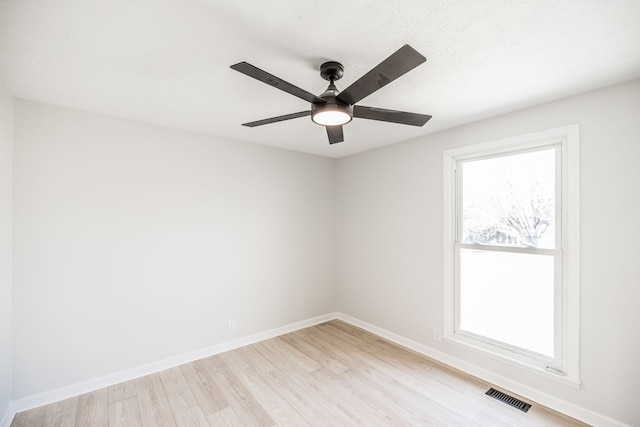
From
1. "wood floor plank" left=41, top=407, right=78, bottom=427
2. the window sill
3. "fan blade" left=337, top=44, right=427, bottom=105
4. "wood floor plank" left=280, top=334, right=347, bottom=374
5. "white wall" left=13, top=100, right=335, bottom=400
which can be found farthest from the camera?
"wood floor plank" left=280, top=334, right=347, bottom=374

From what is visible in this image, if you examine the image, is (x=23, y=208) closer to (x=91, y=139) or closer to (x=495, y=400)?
(x=91, y=139)

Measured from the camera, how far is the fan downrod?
1672mm

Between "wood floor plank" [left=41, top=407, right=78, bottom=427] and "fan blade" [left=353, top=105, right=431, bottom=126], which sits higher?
"fan blade" [left=353, top=105, right=431, bottom=126]

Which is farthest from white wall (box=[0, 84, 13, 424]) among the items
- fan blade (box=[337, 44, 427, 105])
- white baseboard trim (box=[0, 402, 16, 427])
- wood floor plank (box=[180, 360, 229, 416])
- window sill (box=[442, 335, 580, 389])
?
window sill (box=[442, 335, 580, 389])

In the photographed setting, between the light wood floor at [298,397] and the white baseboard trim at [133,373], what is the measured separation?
0.06 m

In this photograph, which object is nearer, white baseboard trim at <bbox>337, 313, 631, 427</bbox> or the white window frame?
white baseboard trim at <bbox>337, 313, 631, 427</bbox>

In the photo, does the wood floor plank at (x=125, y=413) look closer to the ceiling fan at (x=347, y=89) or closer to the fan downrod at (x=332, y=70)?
the ceiling fan at (x=347, y=89)

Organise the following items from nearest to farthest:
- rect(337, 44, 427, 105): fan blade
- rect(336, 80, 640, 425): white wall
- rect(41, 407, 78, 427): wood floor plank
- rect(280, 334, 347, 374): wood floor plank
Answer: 1. rect(337, 44, 427, 105): fan blade
2. rect(336, 80, 640, 425): white wall
3. rect(41, 407, 78, 427): wood floor plank
4. rect(280, 334, 347, 374): wood floor plank

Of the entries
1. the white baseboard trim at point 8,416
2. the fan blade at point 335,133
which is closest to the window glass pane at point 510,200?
the fan blade at point 335,133

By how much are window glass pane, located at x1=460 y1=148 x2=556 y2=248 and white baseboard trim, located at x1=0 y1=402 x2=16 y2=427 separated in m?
4.01

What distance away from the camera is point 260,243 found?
3.56 meters

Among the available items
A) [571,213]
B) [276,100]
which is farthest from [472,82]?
[276,100]

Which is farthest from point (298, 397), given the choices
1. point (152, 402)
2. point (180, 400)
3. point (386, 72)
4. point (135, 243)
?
point (386, 72)

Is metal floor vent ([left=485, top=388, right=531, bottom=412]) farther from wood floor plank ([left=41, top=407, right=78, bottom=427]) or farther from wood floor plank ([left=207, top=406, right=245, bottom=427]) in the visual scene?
wood floor plank ([left=41, top=407, right=78, bottom=427])
